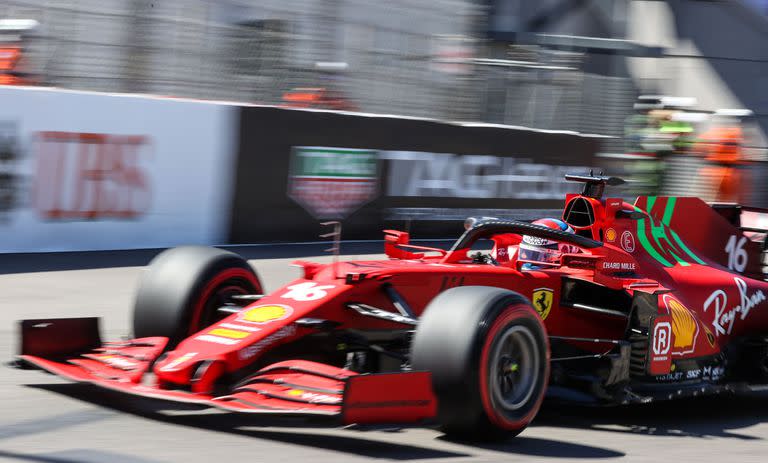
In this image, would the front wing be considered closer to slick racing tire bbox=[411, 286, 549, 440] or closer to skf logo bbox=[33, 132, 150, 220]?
slick racing tire bbox=[411, 286, 549, 440]

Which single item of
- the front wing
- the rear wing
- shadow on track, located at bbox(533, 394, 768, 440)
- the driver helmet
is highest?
the rear wing

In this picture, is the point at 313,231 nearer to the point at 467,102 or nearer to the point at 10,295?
the point at 467,102

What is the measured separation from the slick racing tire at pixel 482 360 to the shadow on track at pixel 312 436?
5.3 inches

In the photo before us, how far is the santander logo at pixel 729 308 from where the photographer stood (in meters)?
6.84

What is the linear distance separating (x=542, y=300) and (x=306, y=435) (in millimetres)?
1678

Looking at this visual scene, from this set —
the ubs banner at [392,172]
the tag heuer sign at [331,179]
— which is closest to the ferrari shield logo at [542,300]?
the ubs banner at [392,172]

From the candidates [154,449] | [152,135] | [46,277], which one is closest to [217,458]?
[154,449]

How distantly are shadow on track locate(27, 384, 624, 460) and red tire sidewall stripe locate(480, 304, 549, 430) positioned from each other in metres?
0.11

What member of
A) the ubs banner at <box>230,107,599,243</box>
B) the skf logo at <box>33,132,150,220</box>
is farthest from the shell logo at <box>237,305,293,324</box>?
the ubs banner at <box>230,107,599,243</box>

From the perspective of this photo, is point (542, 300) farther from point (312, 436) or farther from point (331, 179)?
point (331, 179)

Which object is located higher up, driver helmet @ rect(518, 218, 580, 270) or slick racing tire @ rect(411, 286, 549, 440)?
driver helmet @ rect(518, 218, 580, 270)

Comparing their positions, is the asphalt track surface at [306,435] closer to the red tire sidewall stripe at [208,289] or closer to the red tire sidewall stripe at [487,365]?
the red tire sidewall stripe at [487,365]

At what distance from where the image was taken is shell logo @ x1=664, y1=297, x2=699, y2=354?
249 inches

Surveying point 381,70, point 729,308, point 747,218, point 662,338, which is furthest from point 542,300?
point 381,70
